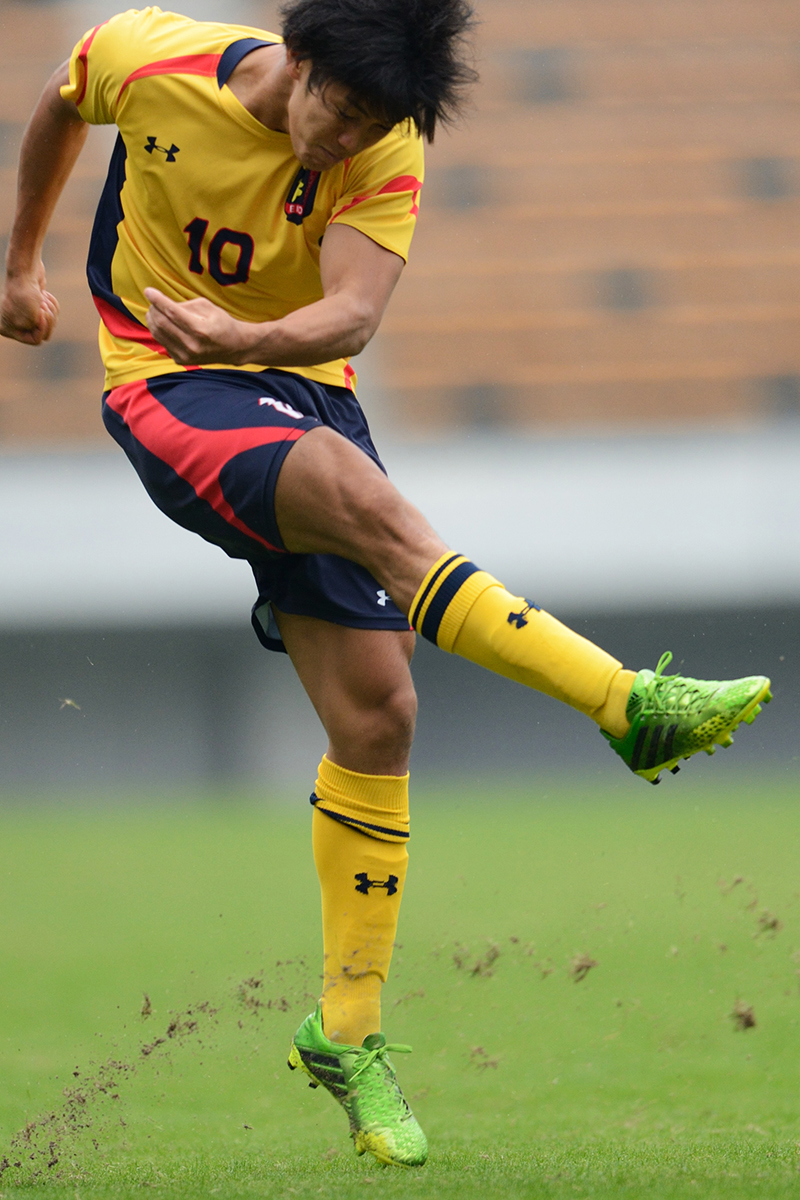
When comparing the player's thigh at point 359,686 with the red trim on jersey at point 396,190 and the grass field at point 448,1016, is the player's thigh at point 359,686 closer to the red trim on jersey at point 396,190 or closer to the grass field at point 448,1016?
the grass field at point 448,1016

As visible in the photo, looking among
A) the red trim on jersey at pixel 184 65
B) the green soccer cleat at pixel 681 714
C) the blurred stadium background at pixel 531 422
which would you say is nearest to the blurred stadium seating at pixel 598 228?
→ the blurred stadium background at pixel 531 422

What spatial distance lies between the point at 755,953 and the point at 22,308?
2.48m

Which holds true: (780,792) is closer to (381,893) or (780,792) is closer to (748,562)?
(748,562)

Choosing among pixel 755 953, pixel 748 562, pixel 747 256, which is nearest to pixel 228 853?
pixel 755 953

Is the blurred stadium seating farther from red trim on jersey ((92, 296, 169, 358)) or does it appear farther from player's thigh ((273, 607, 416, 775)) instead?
player's thigh ((273, 607, 416, 775))

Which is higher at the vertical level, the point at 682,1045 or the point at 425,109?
the point at 425,109

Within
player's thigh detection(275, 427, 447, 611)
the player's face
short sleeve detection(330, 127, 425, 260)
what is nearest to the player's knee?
player's thigh detection(275, 427, 447, 611)

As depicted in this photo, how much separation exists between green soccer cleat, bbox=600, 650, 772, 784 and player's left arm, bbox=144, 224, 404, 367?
2.01ft

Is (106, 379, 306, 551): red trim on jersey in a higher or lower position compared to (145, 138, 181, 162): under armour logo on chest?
lower

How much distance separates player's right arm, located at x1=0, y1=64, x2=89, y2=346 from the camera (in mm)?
2254

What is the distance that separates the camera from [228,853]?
6141 mm

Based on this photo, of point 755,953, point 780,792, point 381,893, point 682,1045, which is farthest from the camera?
point 780,792

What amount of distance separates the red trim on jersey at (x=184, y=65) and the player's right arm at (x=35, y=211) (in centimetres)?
20

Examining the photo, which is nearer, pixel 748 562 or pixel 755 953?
pixel 755 953
